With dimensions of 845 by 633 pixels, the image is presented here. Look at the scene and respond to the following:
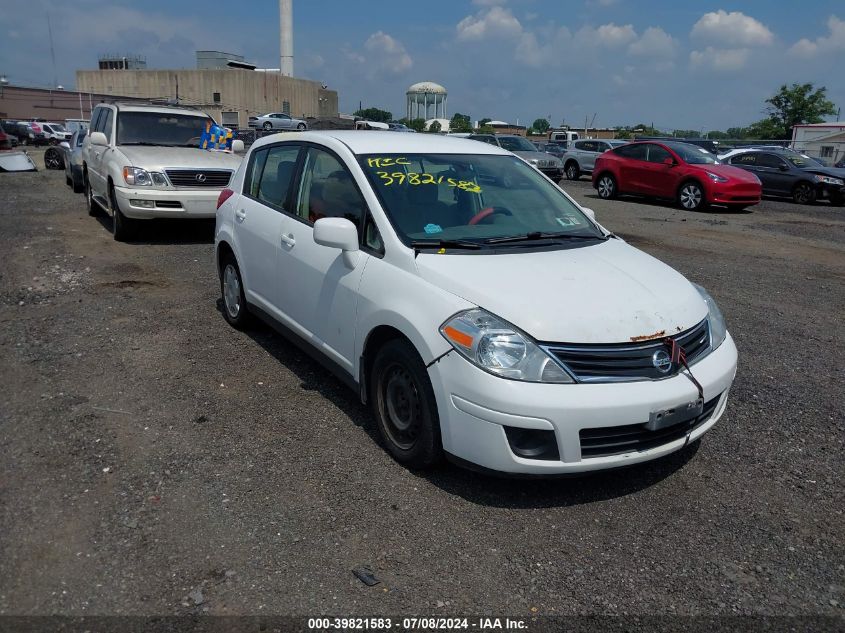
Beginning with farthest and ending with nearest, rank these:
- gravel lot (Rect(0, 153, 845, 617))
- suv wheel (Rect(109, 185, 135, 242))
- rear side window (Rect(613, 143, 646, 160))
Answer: rear side window (Rect(613, 143, 646, 160)) < suv wheel (Rect(109, 185, 135, 242)) < gravel lot (Rect(0, 153, 845, 617))

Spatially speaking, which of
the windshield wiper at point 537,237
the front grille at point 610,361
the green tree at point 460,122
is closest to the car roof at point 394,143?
the windshield wiper at point 537,237

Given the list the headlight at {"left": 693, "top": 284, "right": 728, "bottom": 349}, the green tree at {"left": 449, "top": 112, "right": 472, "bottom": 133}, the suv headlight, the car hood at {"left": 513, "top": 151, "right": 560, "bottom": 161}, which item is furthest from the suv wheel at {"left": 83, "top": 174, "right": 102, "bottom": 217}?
the green tree at {"left": 449, "top": 112, "right": 472, "bottom": 133}

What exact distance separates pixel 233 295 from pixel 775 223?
1258 centimetres

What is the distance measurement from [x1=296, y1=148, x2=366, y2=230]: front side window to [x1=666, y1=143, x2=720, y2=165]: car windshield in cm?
1375

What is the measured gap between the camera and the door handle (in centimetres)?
479

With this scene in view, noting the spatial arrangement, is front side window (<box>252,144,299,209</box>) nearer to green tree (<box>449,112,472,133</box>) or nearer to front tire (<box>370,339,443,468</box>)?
front tire (<box>370,339,443,468</box>)

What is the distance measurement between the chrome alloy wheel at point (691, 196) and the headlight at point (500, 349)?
1430cm

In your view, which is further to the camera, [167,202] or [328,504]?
[167,202]

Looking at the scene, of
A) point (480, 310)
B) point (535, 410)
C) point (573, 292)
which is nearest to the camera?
point (535, 410)

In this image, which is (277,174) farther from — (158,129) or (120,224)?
(158,129)

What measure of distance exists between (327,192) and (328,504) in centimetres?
211

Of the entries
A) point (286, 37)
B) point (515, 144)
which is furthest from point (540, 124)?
point (515, 144)

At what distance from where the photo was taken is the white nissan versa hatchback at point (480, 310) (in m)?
3.27

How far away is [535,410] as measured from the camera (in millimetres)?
3176
